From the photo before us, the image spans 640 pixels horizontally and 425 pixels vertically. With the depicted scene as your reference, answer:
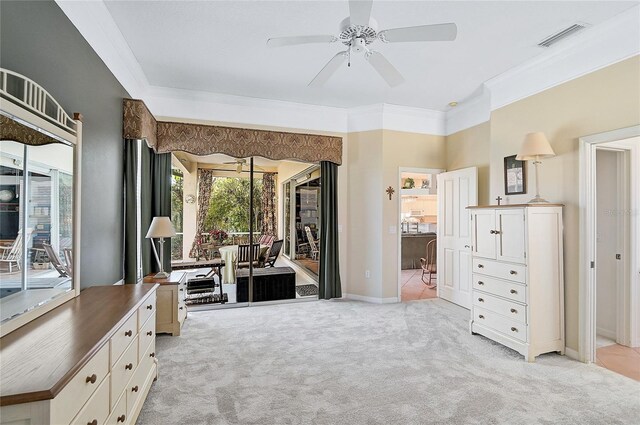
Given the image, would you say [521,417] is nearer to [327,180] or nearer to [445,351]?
[445,351]

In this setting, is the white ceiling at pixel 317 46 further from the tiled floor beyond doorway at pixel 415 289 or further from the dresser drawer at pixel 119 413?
the tiled floor beyond doorway at pixel 415 289

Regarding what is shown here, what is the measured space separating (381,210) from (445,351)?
7.49 ft

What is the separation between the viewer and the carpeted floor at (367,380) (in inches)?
83.7

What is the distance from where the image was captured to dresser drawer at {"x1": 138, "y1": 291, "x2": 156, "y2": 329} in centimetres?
216

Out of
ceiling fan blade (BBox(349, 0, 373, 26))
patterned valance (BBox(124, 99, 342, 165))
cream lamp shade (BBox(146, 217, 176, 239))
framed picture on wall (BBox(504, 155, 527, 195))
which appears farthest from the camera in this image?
patterned valance (BBox(124, 99, 342, 165))

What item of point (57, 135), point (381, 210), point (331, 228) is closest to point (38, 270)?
point (57, 135)

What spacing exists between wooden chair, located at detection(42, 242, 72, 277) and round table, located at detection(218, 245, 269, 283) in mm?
2835

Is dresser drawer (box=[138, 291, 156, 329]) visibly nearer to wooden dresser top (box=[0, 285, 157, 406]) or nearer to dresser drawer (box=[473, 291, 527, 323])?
wooden dresser top (box=[0, 285, 157, 406])

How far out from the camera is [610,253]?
338 cm

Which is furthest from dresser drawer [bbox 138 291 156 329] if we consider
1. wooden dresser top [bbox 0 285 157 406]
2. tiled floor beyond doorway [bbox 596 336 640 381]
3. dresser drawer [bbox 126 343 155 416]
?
tiled floor beyond doorway [bbox 596 336 640 381]

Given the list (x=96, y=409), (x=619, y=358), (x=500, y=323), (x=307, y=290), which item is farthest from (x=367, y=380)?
(x=307, y=290)

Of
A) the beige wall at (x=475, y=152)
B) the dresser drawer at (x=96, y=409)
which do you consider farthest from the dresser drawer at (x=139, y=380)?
the beige wall at (x=475, y=152)

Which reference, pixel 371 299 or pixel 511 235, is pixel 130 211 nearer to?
pixel 371 299

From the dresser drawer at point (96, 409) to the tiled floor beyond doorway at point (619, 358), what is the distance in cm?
382
